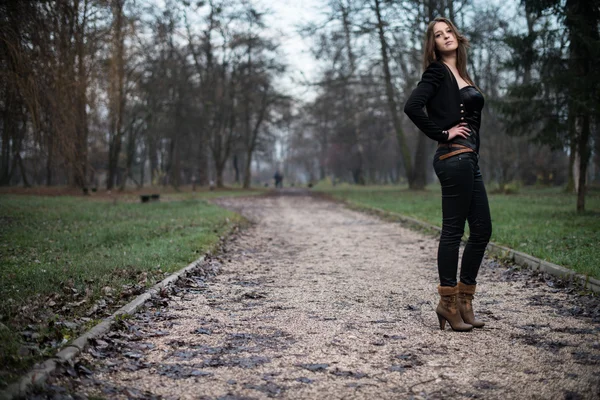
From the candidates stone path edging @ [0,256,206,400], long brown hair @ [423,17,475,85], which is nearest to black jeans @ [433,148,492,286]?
long brown hair @ [423,17,475,85]

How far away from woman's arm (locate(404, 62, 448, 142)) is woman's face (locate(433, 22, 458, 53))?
0.19 m

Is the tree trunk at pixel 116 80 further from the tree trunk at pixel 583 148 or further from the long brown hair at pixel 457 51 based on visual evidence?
the long brown hair at pixel 457 51

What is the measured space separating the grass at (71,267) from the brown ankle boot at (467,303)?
3063 millimetres

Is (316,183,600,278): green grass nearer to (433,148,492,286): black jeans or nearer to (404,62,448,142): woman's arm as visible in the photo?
(433,148,492,286): black jeans

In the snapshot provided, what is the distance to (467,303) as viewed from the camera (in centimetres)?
447

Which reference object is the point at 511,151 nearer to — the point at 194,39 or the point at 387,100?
the point at 387,100

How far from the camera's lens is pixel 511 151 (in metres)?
30.6

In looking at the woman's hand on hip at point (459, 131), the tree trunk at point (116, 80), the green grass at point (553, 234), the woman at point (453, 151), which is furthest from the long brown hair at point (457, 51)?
the tree trunk at point (116, 80)

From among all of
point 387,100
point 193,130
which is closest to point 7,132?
point 387,100

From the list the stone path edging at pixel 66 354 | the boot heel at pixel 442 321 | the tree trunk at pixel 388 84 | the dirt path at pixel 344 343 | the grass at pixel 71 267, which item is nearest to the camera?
the stone path edging at pixel 66 354

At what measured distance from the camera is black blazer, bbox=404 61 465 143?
13.8 feet

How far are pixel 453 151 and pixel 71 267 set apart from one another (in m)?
4.86

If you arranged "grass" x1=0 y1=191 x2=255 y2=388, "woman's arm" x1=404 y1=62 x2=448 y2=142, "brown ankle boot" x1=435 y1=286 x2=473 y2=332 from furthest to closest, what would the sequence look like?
1. "brown ankle boot" x1=435 y1=286 x2=473 y2=332
2. "woman's arm" x1=404 y1=62 x2=448 y2=142
3. "grass" x1=0 y1=191 x2=255 y2=388

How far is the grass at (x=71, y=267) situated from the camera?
12.6 feet
